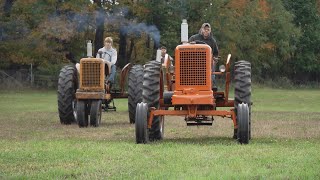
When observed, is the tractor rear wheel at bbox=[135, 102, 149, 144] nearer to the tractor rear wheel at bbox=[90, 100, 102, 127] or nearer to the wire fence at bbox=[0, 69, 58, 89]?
the tractor rear wheel at bbox=[90, 100, 102, 127]

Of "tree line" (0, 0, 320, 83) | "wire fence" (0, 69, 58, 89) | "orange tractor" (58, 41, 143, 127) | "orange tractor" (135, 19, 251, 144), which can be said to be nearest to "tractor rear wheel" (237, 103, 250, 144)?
"orange tractor" (135, 19, 251, 144)

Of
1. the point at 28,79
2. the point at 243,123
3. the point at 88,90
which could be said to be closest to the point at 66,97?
the point at 88,90

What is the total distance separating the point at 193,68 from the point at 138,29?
109ft

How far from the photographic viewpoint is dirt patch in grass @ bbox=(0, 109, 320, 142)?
43.7 feet

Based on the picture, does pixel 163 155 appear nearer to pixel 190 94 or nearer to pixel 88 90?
pixel 190 94

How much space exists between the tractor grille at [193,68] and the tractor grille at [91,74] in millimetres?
5187

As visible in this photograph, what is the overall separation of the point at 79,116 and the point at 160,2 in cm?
3244

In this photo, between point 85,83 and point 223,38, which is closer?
point 85,83

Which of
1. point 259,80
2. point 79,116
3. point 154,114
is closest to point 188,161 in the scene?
point 154,114

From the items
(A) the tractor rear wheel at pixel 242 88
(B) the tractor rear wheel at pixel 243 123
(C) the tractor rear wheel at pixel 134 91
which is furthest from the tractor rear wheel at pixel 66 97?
(B) the tractor rear wheel at pixel 243 123

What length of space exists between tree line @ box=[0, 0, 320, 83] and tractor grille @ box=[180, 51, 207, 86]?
30772 millimetres

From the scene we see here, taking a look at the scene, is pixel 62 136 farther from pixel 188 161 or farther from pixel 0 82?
pixel 0 82

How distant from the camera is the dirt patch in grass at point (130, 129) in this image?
1333 centimetres

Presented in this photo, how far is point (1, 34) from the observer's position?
140 ft
